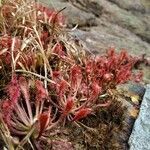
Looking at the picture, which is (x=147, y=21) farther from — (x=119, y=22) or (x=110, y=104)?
(x=110, y=104)

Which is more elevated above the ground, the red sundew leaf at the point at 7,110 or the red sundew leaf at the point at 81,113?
the red sundew leaf at the point at 7,110

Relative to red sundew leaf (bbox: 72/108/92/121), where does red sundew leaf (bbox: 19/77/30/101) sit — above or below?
above

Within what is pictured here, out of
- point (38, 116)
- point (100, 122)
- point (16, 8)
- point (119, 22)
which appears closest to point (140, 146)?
point (100, 122)

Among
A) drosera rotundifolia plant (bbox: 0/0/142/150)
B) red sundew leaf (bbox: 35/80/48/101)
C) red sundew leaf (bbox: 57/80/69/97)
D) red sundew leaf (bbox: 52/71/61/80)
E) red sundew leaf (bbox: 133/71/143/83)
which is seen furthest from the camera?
red sundew leaf (bbox: 133/71/143/83)

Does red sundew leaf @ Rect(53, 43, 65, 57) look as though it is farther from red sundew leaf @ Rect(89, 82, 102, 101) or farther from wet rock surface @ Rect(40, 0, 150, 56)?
wet rock surface @ Rect(40, 0, 150, 56)

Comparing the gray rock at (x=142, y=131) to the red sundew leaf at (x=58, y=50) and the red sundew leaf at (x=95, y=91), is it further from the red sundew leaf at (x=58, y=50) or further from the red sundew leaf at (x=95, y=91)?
the red sundew leaf at (x=58, y=50)

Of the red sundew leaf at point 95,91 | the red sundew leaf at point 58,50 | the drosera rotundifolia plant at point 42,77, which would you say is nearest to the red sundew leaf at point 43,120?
the drosera rotundifolia plant at point 42,77

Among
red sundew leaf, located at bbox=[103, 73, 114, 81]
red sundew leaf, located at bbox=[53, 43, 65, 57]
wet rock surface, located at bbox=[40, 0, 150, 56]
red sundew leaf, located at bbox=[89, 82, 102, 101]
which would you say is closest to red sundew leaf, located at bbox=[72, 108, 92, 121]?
red sundew leaf, located at bbox=[89, 82, 102, 101]
